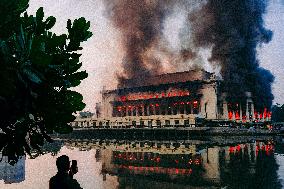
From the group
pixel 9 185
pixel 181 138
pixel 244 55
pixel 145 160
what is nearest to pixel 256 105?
pixel 244 55

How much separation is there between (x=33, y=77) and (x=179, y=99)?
79.4m

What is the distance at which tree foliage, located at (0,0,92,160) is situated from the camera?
2797 millimetres

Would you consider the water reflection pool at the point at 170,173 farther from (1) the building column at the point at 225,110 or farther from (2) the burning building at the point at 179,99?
(1) the building column at the point at 225,110

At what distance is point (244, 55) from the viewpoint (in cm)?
7744

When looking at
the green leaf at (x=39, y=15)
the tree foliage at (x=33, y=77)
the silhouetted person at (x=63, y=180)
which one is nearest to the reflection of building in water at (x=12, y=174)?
the silhouetted person at (x=63, y=180)

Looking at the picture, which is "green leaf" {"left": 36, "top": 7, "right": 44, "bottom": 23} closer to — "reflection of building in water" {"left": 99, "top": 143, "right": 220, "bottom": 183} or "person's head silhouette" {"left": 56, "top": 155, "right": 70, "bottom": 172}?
"person's head silhouette" {"left": 56, "top": 155, "right": 70, "bottom": 172}

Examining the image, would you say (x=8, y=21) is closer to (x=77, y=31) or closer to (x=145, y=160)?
(x=77, y=31)

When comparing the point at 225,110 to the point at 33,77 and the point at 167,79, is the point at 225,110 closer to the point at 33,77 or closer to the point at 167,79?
the point at 167,79

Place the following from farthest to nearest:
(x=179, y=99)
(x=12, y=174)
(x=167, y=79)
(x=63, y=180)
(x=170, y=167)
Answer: (x=167, y=79), (x=179, y=99), (x=170, y=167), (x=12, y=174), (x=63, y=180)

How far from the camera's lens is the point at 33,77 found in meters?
2.82

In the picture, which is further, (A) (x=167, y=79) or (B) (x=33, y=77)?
(A) (x=167, y=79)

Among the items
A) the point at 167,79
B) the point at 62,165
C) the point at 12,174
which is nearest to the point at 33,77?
the point at 62,165

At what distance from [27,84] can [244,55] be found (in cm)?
7934

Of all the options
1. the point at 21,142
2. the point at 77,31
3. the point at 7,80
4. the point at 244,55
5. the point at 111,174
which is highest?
the point at 244,55
